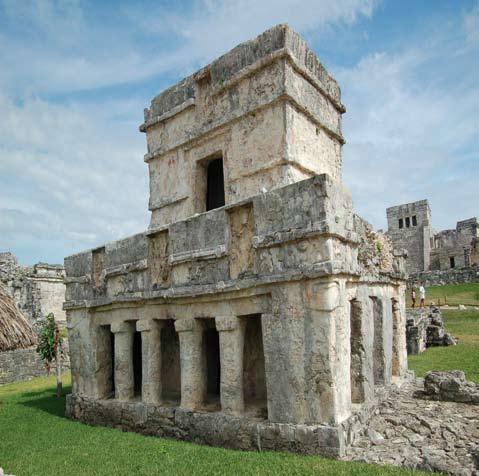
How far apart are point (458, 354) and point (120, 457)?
34.3 ft

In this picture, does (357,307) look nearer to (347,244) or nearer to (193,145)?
(347,244)

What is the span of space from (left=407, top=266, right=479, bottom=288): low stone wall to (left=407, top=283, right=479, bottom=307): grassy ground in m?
0.75

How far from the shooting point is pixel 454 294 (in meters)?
26.3

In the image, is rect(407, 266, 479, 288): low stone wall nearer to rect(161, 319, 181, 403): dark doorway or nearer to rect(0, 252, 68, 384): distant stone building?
rect(0, 252, 68, 384): distant stone building

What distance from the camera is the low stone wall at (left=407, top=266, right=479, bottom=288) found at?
2916 cm

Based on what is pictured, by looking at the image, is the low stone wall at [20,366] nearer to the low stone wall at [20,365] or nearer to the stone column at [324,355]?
the low stone wall at [20,365]

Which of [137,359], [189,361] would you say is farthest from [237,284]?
[137,359]

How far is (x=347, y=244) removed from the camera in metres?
5.86

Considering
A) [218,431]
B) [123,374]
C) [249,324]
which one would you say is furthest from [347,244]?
[123,374]

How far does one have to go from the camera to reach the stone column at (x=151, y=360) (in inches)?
296

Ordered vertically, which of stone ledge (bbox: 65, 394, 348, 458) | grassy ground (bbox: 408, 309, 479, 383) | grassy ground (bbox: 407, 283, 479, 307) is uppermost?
grassy ground (bbox: 407, 283, 479, 307)

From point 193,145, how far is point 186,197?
1072mm

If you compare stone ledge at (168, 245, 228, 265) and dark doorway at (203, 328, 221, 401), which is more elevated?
stone ledge at (168, 245, 228, 265)

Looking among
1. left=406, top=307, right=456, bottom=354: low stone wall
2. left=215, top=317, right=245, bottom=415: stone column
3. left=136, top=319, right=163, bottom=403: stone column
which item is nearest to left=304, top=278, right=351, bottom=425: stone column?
left=215, top=317, right=245, bottom=415: stone column
